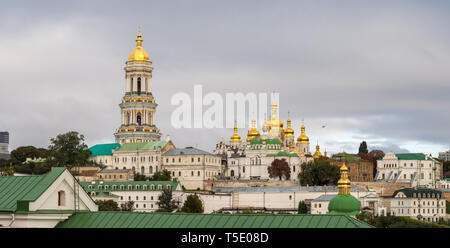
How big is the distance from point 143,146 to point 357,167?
4002 cm

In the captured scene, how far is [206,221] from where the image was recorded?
28.1 m

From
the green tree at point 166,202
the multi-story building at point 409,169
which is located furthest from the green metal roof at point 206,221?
the multi-story building at point 409,169

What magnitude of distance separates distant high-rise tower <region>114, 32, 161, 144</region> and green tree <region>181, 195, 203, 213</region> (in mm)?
47675

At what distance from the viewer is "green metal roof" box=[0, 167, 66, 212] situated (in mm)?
30188

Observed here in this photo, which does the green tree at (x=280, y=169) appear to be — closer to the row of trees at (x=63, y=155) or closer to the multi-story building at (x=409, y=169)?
the multi-story building at (x=409, y=169)

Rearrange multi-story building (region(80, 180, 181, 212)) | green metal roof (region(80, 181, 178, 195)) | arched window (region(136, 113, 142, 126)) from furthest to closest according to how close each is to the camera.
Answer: arched window (region(136, 113, 142, 126))
green metal roof (region(80, 181, 178, 195))
multi-story building (region(80, 180, 181, 212))

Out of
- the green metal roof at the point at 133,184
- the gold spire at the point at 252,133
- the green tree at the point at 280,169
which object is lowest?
the green metal roof at the point at 133,184

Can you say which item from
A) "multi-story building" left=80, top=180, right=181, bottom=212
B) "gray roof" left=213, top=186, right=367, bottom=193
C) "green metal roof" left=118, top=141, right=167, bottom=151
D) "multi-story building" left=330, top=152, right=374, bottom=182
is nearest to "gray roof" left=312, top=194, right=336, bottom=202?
"gray roof" left=213, top=186, right=367, bottom=193

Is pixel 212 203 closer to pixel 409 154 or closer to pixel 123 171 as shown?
pixel 123 171

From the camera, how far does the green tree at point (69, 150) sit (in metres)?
163

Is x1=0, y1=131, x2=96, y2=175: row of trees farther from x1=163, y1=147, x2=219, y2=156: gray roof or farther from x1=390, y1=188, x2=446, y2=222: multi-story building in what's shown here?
x1=390, y1=188, x2=446, y2=222: multi-story building

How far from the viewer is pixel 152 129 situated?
18575 centimetres

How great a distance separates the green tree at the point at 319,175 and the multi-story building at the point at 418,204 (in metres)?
12.2
